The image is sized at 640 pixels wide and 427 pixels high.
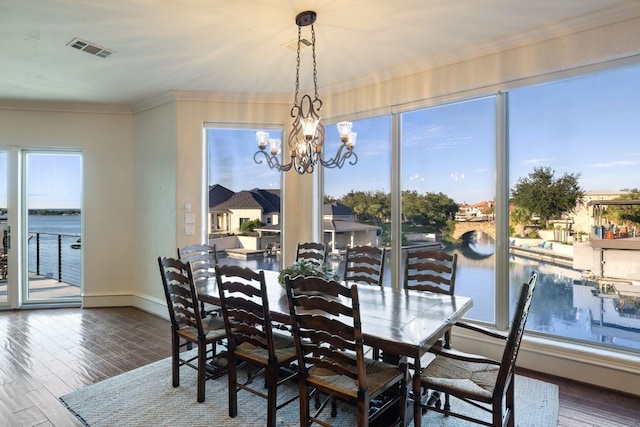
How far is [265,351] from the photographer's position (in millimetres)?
2551

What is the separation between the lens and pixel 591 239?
3152 millimetres

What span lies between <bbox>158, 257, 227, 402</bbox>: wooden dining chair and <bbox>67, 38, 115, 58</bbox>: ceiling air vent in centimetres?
211

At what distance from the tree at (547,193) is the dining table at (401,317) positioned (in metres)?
1.30

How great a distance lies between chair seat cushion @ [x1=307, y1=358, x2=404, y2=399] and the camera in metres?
2.01

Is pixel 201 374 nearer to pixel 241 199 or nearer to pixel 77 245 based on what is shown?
pixel 241 199

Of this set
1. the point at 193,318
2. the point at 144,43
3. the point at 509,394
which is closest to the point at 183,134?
the point at 144,43

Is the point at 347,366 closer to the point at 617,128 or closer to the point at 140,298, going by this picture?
the point at 617,128

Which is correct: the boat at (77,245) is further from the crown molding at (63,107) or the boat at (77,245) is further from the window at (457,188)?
the window at (457,188)

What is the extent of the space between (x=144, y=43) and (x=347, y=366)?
3.22 meters

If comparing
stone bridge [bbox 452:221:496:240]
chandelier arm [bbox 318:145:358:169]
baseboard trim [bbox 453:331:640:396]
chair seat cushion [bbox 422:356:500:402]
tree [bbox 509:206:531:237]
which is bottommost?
baseboard trim [bbox 453:331:640:396]

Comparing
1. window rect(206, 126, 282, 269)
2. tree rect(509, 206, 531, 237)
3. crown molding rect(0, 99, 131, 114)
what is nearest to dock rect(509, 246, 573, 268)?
tree rect(509, 206, 531, 237)

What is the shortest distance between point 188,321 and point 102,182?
142 inches

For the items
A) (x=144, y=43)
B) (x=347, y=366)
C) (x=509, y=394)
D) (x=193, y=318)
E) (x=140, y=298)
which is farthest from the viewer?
(x=140, y=298)

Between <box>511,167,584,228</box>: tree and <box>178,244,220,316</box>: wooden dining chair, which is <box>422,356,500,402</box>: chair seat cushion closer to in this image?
<box>511,167,584,228</box>: tree
